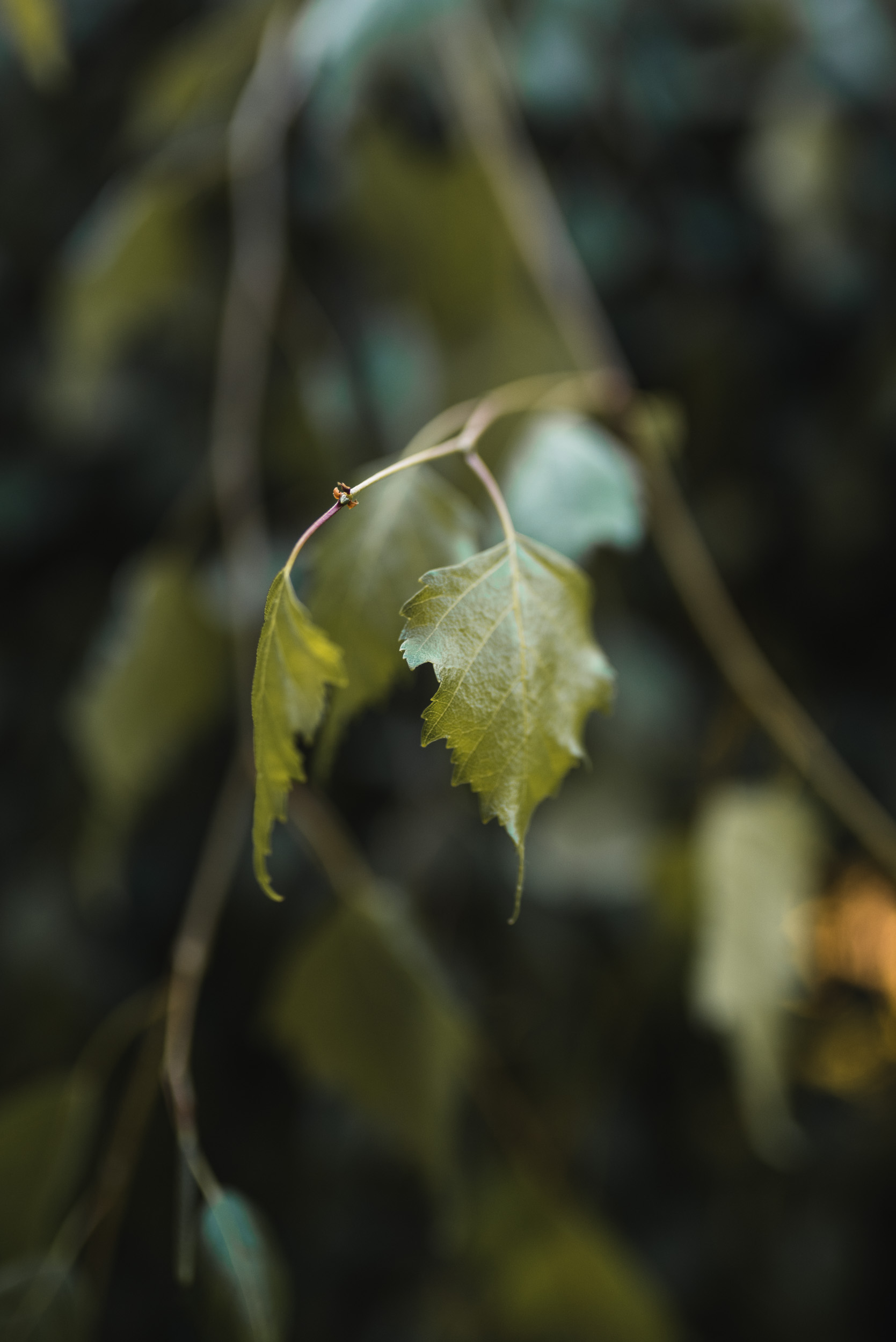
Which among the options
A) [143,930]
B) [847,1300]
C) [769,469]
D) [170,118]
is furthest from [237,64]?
[847,1300]

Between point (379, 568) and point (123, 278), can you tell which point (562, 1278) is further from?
point (123, 278)

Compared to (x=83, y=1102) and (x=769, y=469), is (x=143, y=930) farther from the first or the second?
(x=769, y=469)

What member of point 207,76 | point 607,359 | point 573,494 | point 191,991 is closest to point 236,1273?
point 191,991

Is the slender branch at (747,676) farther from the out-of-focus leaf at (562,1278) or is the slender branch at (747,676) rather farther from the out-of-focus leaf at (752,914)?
the out-of-focus leaf at (562,1278)

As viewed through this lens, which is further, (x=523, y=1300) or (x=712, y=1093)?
(x=712, y=1093)

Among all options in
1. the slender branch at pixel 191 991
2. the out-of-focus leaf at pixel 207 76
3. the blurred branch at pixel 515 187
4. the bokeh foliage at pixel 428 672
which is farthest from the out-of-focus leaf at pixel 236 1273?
the out-of-focus leaf at pixel 207 76

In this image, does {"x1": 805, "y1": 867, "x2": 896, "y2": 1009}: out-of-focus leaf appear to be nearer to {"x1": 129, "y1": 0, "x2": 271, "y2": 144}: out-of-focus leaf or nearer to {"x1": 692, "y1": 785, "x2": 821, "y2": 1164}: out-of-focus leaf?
{"x1": 692, "y1": 785, "x2": 821, "y2": 1164}: out-of-focus leaf
